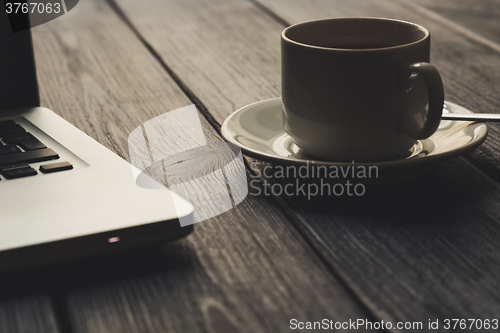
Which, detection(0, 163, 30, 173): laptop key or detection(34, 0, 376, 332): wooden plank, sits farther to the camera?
detection(0, 163, 30, 173): laptop key

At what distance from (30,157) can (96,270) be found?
148 millimetres

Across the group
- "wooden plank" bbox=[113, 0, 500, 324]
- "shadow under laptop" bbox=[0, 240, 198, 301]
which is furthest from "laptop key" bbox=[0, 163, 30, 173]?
"wooden plank" bbox=[113, 0, 500, 324]

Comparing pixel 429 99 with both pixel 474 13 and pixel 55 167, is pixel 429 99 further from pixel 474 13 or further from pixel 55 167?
pixel 474 13

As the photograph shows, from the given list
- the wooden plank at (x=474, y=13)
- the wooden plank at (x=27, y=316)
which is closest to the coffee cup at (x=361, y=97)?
the wooden plank at (x=27, y=316)

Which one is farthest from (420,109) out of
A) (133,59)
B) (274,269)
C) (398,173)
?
(133,59)

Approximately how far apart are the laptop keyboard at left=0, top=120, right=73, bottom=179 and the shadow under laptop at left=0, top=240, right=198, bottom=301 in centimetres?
10

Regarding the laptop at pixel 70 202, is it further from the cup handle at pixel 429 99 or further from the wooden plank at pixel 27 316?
the cup handle at pixel 429 99

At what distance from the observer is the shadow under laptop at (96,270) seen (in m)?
0.35

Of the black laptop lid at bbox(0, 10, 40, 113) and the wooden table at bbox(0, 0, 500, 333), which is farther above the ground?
the black laptop lid at bbox(0, 10, 40, 113)

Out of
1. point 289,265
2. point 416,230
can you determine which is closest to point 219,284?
point 289,265

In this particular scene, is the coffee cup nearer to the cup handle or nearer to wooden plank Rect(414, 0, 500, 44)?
the cup handle

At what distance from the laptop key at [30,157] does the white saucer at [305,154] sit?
17cm

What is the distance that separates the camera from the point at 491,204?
0.45 m

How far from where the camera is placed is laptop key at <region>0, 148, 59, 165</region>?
45 centimetres
